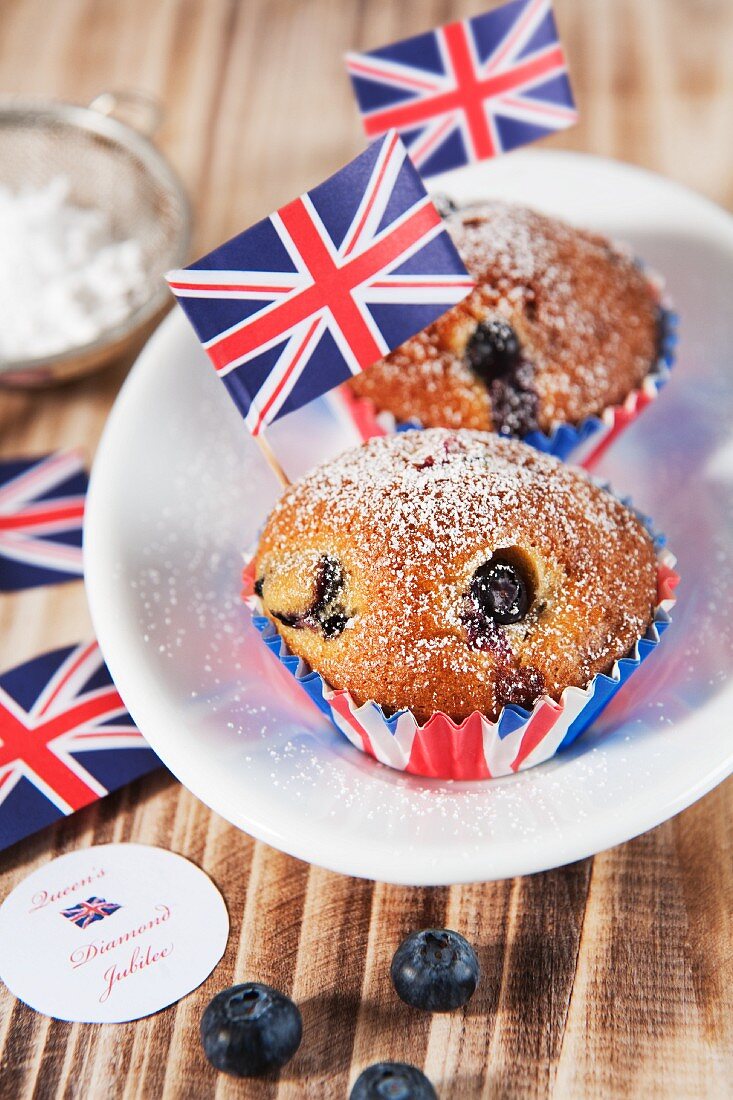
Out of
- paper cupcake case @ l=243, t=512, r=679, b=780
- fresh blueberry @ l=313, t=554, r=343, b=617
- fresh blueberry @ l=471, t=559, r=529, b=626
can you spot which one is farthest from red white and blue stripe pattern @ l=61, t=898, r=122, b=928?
fresh blueberry @ l=471, t=559, r=529, b=626

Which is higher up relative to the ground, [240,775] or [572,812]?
[240,775]

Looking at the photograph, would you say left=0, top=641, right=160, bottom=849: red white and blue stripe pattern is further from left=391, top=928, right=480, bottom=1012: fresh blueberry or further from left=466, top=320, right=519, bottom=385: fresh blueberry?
left=466, top=320, right=519, bottom=385: fresh blueberry

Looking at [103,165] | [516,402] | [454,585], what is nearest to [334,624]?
[454,585]

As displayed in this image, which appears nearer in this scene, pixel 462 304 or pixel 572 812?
pixel 572 812

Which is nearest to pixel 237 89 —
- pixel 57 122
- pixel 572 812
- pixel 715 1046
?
pixel 57 122

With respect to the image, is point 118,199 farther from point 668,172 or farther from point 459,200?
point 668,172

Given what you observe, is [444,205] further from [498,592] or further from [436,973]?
[436,973]

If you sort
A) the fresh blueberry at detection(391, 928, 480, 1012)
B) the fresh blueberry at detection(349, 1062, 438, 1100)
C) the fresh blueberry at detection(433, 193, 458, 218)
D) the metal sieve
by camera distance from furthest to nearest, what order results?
the metal sieve → the fresh blueberry at detection(433, 193, 458, 218) → the fresh blueberry at detection(391, 928, 480, 1012) → the fresh blueberry at detection(349, 1062, 438, 1100)
